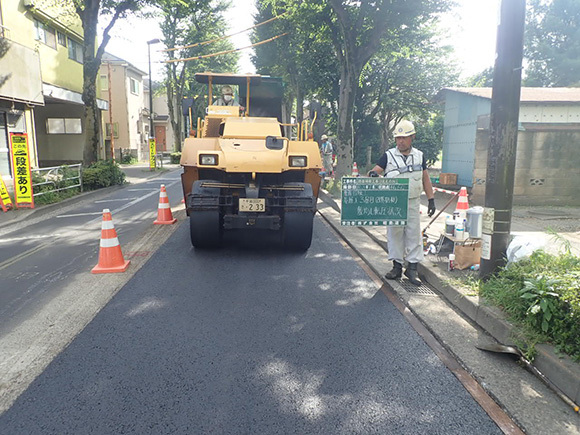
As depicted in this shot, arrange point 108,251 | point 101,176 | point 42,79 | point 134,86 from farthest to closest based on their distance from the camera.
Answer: point 134,86
point 42,79
point 101,176
point 108,251

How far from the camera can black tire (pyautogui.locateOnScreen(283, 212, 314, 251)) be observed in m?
6.83

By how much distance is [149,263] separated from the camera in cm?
647

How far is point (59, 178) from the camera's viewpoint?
45.0 feet

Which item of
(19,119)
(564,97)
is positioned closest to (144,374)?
(564,97)

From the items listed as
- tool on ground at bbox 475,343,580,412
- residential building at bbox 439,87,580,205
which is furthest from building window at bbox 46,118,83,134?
tool on ground at bbox 475,343,580,412

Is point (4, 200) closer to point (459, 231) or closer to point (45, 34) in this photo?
point (459, 231)

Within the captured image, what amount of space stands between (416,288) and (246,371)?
280 cm

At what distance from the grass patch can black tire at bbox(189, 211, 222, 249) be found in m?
3.81

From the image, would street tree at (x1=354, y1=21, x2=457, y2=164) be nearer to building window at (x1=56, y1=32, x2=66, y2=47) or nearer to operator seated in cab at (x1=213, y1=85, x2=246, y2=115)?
building window at (x1=56, y1=32, x2=66, y2=47)

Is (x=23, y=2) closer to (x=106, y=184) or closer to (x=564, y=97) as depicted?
(x=106, y=184)

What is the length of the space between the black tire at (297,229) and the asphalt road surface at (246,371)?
1547mm

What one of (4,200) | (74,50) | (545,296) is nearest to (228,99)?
(4,200)

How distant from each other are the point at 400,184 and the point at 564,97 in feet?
36.7

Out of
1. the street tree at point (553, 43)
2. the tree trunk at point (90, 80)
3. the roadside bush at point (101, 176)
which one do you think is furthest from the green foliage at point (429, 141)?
the tree trunk at point (90, 80)
